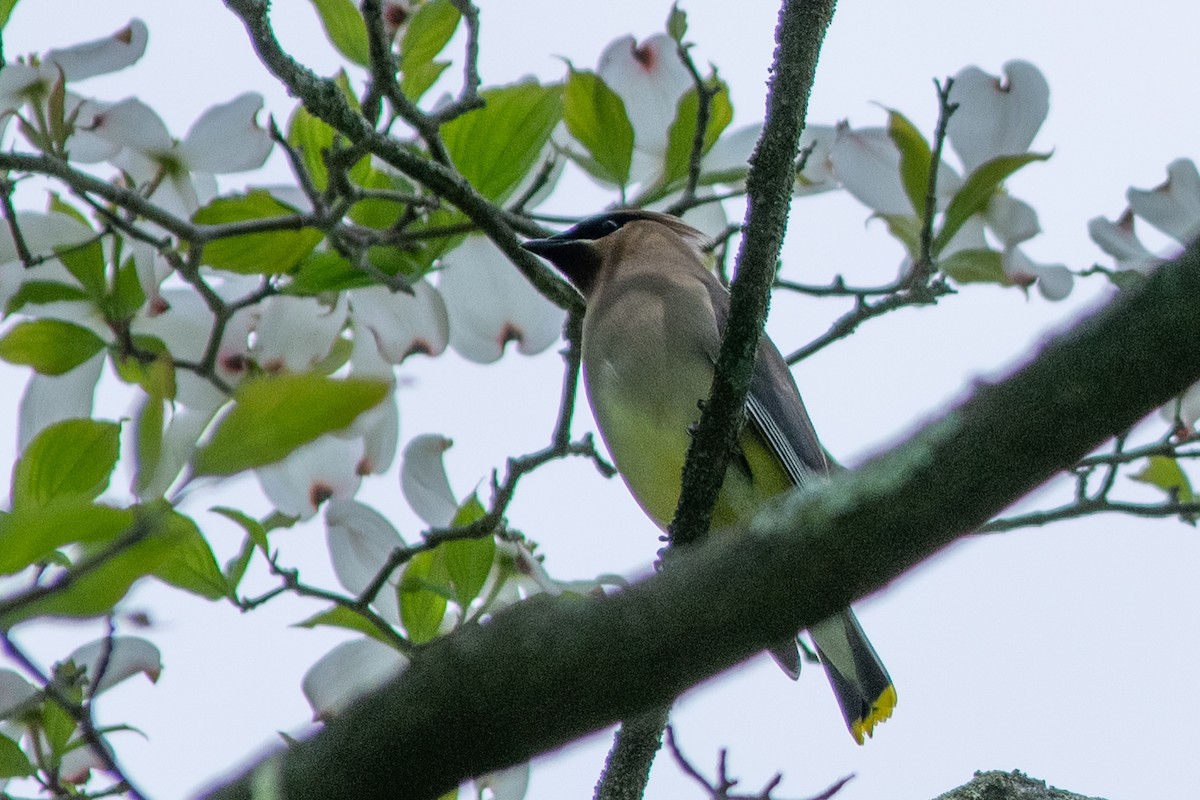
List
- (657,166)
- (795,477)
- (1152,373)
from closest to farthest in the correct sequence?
(1152,373) < (657,166) < (795,477)

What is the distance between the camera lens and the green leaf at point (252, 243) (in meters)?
2.91

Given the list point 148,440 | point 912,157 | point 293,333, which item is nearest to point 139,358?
point 293,333

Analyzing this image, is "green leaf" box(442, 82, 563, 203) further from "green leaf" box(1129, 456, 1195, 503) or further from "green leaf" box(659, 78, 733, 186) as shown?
"green leaf" box(1129, 456, 1195, 503)

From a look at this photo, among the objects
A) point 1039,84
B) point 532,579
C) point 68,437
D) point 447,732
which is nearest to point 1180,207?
point 1039,84

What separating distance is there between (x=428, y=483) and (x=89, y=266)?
0.69 metres

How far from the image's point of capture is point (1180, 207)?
293cm

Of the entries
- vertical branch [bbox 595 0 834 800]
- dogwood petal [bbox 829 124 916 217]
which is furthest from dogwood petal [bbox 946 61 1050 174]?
vertical branch [bbox 595 0 834 800]

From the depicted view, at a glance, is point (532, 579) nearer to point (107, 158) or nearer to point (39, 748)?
point (39, 748)

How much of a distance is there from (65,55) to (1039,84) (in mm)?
1719

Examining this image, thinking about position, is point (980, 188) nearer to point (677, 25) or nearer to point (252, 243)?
point (677, 25)

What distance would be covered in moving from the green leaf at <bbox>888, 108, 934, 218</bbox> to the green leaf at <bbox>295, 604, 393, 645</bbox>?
1.31 m

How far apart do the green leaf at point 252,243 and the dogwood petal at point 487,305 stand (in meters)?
0.30

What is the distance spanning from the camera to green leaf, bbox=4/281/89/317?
2777mm

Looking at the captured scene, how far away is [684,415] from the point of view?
150 inches
